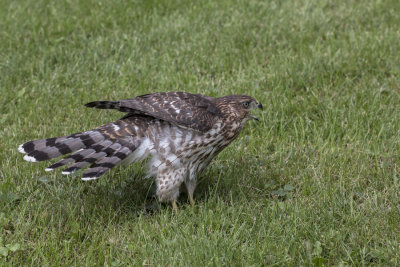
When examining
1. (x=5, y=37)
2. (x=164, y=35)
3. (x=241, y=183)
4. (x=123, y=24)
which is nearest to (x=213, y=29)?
(x=164, y=35)

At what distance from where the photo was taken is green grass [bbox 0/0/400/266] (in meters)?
4.56

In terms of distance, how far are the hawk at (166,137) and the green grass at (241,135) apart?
0.31 meters

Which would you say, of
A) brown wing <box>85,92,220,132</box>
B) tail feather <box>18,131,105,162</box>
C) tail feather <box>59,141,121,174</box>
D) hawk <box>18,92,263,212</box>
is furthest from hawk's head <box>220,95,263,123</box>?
tail feather <box>18,131,105,162</box>

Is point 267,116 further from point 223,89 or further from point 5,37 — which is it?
point 5,37

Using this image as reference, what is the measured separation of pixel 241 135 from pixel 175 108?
1.52 meters

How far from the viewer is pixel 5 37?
830 centimetres

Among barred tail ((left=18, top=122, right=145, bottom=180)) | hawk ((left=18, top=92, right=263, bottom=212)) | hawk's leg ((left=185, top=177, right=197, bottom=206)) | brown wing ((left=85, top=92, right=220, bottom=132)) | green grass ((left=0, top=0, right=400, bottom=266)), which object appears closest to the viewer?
green grass ((left=0, top=0, right=400, bottom=266))

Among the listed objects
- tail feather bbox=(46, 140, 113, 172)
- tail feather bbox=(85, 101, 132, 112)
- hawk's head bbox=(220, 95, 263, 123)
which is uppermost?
tail feather bbox=(85, 101, 132, 112)

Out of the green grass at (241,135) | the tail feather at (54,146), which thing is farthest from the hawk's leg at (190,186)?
the tail feather at (54,146)

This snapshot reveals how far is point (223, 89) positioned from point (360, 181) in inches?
93.1

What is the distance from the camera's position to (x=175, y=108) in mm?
5113

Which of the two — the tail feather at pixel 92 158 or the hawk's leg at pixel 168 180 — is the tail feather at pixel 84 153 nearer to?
the tail feather at pixel 92 158

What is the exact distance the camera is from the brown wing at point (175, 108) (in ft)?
16.5

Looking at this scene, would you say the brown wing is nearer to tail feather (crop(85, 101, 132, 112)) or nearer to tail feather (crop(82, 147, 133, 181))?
tail feather (crop(85, 101, 132, 112))
